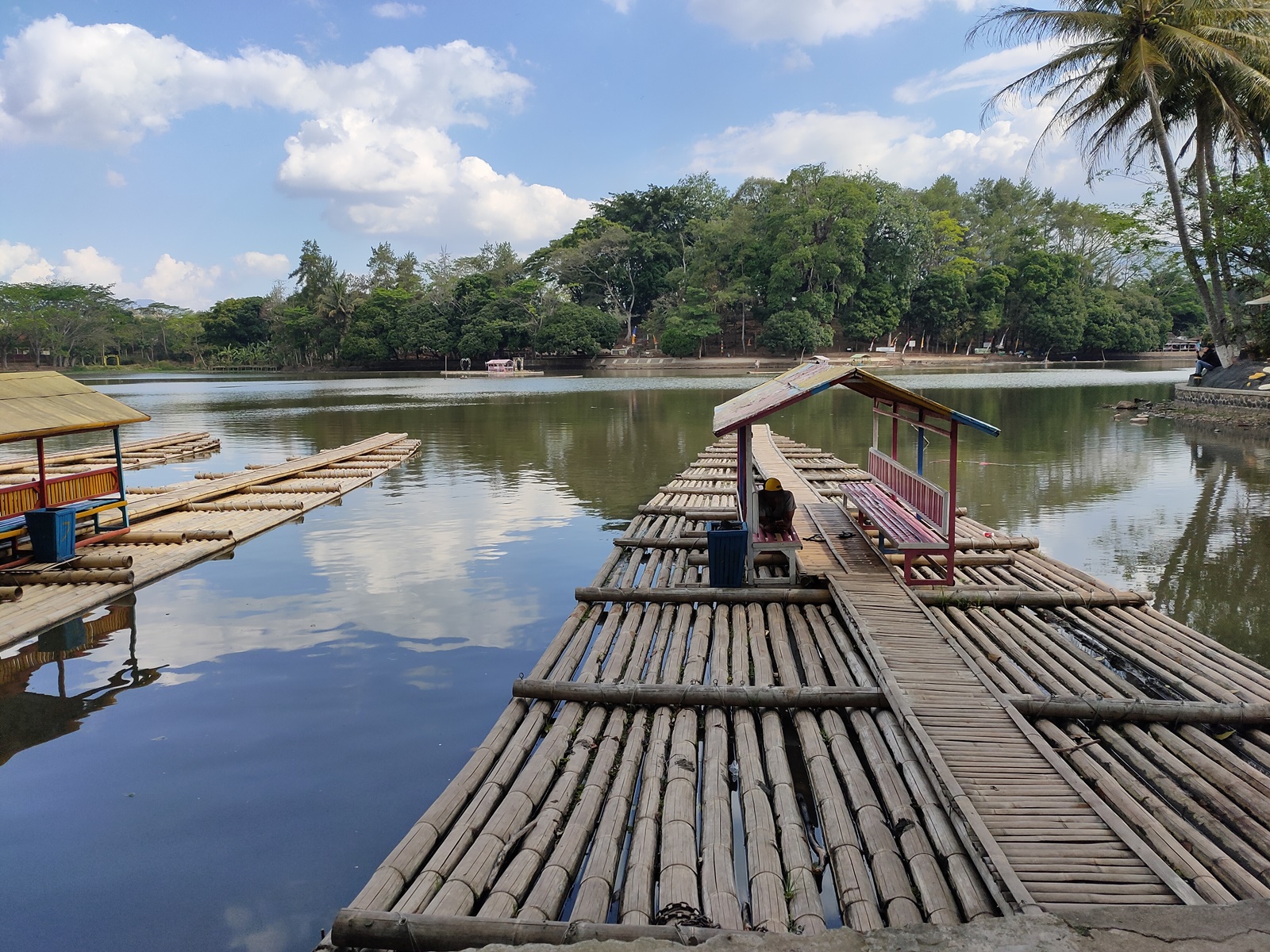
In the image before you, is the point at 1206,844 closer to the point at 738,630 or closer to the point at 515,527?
the point at 738,630

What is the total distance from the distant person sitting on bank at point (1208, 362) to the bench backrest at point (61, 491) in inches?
1393

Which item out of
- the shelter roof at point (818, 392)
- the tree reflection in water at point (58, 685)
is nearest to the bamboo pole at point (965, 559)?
the shelter roof at point (818, 392)

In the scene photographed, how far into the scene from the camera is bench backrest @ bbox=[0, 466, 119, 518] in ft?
36.0

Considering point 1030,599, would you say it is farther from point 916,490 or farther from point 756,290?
point 756,290

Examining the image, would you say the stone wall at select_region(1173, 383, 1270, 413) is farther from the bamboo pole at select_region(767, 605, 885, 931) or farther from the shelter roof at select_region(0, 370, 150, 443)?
the shelter roof at select_region(0, 370, 150, 443)

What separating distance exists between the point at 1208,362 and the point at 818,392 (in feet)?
101

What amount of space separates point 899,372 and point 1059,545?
52.9 m

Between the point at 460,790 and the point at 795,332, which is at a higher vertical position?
the point at 795,332

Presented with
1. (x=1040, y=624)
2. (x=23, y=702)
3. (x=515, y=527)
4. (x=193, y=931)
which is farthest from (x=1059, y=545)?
(x=23, y=702)

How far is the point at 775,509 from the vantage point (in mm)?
9055

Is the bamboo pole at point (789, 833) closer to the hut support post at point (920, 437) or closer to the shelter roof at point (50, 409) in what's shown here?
the hut support post at point (920, 437)

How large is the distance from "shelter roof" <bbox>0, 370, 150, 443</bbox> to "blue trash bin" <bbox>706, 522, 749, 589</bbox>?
306 inches

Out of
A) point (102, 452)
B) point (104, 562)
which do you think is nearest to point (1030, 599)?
point (104, 562)

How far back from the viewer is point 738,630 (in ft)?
25.4
